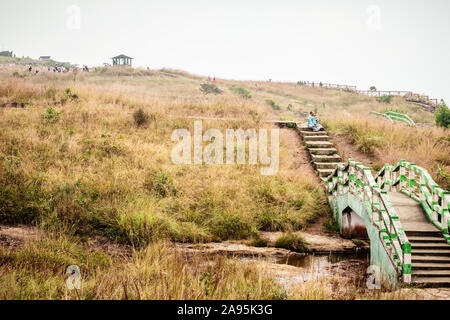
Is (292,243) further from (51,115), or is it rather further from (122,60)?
(122,60)

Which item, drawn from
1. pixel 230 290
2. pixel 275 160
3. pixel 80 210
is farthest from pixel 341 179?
pixel 80 210

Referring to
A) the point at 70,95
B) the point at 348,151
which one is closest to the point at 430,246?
the point at 348,151

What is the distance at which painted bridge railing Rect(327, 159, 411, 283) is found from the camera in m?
7.23

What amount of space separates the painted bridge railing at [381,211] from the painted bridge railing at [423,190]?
1355 mm

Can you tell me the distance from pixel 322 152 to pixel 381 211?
836cm

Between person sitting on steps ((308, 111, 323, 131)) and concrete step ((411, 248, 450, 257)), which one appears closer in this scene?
concrete step ((411, 248, 450, 257))

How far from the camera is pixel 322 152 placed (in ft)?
54.0

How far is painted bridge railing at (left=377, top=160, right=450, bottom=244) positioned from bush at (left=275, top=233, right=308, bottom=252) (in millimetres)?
3544

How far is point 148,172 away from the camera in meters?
12.6

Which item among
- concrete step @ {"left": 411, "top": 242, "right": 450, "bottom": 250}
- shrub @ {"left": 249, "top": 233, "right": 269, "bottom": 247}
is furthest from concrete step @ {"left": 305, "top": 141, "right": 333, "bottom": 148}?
concrete step @ {"left": 411, "top": 242, "right": 450, "bottom": 250}

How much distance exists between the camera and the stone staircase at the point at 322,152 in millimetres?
15234

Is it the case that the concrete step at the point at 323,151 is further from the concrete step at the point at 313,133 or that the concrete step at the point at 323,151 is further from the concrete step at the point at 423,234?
the concrete step at the point at 423,234

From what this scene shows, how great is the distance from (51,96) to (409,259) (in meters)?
19.7

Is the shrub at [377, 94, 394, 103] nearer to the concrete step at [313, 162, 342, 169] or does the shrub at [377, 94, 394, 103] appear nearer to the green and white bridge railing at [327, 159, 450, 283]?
the concrete step at [313, 162, 342, 169]
